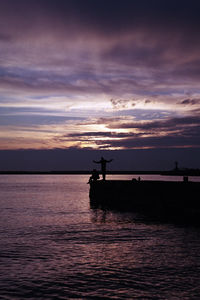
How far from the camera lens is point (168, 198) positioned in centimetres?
3084

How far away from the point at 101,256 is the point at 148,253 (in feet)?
7.25

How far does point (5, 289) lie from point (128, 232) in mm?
11939

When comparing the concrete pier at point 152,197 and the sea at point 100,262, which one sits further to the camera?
the concrete pier at point 152,197

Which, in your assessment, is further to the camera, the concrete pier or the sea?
the concrete pier

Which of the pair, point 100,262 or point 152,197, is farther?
point 152,197

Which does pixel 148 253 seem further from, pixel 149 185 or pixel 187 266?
pixel 149 185

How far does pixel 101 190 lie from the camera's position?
145 ft

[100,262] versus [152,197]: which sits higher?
[152,197]

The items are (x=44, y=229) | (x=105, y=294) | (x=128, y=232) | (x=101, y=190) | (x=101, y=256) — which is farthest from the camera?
(x=101, y=190)

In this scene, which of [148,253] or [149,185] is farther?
[149,185]

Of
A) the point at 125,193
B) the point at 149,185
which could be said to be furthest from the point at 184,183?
the point at 125,193

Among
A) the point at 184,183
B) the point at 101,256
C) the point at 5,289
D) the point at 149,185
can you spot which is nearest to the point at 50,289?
the point at 5,289

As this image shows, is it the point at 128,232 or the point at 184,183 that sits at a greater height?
the point at 184,183

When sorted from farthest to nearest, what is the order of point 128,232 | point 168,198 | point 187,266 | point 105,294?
point 168,198 → point 128,232 → point 187,266 → point 105,294
